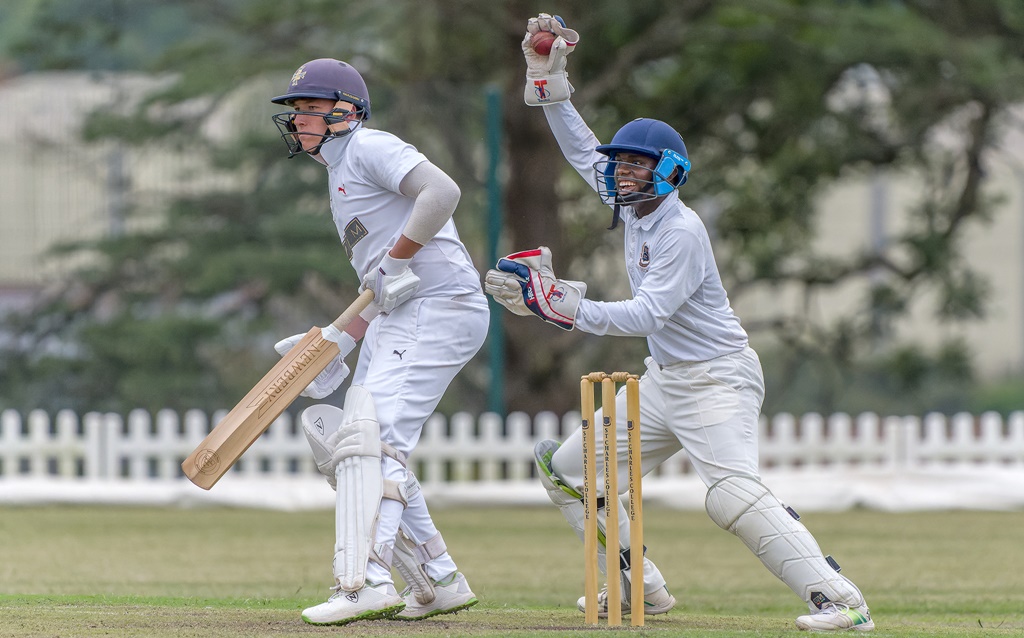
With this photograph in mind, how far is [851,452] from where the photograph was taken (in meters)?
13.2

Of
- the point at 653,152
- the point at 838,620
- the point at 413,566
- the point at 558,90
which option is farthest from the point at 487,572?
the point at 653,152

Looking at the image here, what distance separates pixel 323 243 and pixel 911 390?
724cm

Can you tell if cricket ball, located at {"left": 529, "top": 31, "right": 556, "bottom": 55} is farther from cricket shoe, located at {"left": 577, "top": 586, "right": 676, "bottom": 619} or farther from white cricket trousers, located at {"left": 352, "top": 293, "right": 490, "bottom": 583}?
cricket shoe, located at {"left": 577, "top": 586, "right": 676, "bottom": 619}

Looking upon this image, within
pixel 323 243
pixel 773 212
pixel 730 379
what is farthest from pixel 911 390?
pixel 730 379

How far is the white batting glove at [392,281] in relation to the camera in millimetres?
5277

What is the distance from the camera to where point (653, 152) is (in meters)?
5.40

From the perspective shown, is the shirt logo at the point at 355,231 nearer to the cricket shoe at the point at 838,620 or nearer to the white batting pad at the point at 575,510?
the white batting pad at the point at 575,510

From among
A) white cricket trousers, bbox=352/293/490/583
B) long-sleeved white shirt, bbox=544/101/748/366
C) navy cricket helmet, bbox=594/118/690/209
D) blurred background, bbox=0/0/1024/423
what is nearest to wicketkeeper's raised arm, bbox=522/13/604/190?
long-sleeved white shirt, bbox=544/101/748/366

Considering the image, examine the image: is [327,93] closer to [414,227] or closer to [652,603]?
[414,227]

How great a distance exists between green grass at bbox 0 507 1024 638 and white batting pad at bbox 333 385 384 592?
7.9 inches

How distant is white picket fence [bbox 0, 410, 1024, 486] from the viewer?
42.6ft

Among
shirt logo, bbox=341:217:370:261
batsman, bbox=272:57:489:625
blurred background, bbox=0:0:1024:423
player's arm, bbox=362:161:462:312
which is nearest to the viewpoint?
batsman, bbox=272:57:489:625

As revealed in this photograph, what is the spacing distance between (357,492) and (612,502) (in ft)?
2.74

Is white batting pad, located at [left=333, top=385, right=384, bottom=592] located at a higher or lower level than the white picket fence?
higher
